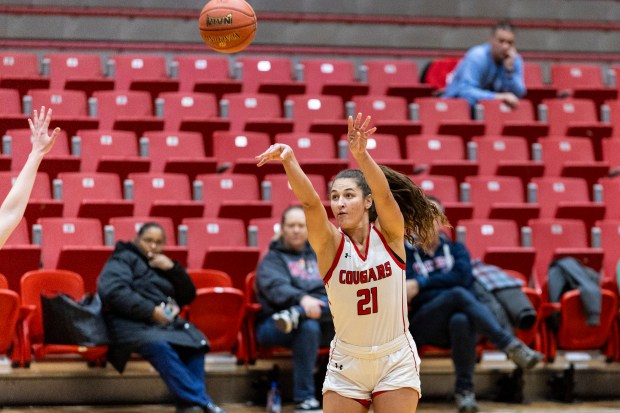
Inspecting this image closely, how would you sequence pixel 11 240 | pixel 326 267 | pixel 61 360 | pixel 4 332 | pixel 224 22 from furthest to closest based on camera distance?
pixel 11 240 → pixel 61 360 → pixel 4 332 → pixel 224 22 → pixel 326 267

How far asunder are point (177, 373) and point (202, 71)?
486cm

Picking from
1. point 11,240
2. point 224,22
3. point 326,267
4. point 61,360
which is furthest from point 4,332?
point 326,267

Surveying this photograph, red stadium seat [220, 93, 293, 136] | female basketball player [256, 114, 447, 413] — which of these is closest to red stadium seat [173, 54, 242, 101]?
red stadium seat [220, 93, 293, 136]

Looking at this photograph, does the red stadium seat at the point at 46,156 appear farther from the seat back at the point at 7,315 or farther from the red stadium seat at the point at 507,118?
the red stadium seat at the point at 507,118

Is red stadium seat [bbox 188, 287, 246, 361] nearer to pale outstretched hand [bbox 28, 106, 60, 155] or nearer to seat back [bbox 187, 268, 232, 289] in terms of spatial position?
seat back [bbox 187, 268, 232, 289]

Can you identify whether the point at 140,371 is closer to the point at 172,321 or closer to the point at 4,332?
the point at 172,321

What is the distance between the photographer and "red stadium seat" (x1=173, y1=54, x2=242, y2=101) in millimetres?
10134

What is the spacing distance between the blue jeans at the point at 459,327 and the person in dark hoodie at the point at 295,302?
0.65 metres

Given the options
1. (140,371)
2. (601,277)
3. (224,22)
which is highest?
(224,22)

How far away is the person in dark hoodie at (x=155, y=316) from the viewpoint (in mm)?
6277

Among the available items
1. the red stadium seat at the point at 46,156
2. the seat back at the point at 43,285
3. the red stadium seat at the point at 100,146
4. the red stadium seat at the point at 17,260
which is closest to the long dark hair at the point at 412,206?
the seat back at the point at 43,285

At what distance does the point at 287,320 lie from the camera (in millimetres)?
6469

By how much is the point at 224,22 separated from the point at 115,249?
1741 mm

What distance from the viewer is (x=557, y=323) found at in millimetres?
7262
